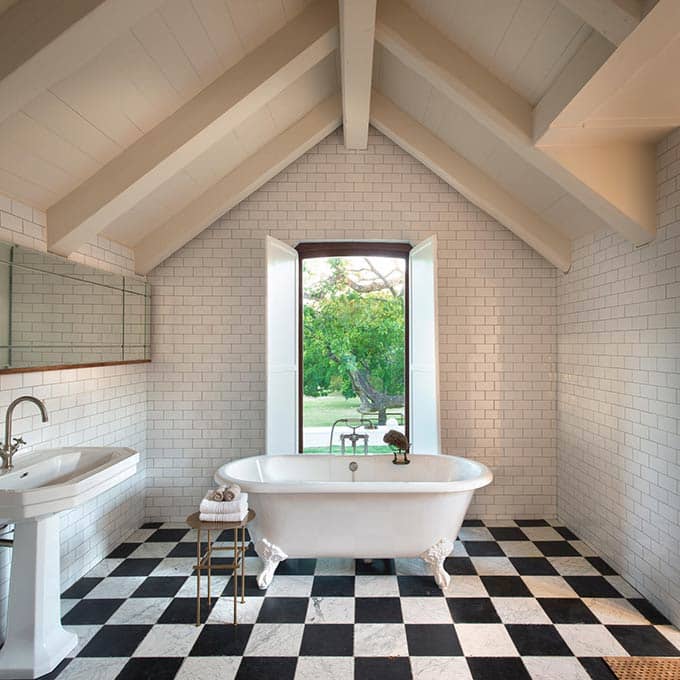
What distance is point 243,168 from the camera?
3.85 meters

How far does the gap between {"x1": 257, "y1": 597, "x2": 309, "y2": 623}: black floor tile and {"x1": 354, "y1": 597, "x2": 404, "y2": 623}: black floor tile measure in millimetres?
317

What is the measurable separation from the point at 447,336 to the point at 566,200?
143 cm

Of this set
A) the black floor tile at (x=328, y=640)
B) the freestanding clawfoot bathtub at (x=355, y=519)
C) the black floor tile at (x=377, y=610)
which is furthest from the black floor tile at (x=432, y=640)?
the freestanding clawfoot bathtub at (x=355, y=519)

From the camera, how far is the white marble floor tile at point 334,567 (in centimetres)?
320

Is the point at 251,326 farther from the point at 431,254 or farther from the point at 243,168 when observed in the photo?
the point at 431,254

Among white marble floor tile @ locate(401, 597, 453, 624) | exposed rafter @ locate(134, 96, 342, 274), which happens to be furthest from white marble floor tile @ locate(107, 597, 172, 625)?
exposed rafter @ locate(134, 96, 342, 274)

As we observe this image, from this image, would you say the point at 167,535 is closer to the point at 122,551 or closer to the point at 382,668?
the point at 122,551

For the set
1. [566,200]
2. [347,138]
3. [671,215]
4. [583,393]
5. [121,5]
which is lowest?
[583,393]

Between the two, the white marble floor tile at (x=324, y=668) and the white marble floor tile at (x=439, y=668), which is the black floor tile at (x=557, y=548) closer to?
the white marble floor tile at (x=439, y=668)

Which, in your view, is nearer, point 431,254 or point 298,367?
point 431,254

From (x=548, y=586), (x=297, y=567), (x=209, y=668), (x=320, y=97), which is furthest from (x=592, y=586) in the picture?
(x=320, y=97)

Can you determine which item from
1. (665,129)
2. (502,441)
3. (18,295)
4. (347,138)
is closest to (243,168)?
(347,138)

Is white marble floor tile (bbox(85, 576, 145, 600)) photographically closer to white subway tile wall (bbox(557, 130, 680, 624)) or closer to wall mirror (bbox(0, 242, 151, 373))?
wall mirror (bbox(0, 242, 151, 373))

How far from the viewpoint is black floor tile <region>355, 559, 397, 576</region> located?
3.20m
